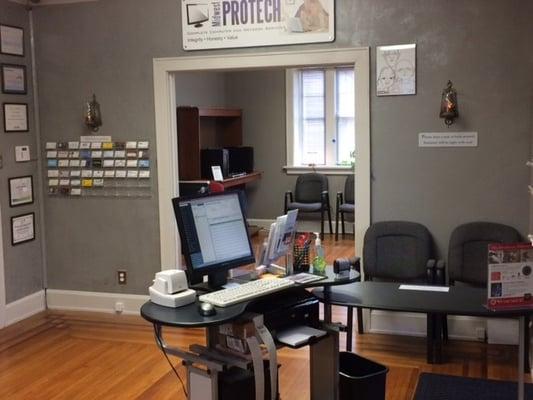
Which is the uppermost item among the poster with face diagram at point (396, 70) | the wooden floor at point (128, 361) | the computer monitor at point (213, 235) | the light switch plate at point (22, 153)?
the poster with face diagram at point (396, 70)

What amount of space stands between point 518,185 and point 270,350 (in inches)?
94.9

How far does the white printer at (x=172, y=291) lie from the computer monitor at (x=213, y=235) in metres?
0.10

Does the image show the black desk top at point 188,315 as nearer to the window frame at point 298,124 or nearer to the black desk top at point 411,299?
the black desk top at point 411,299

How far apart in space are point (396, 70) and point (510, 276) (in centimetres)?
212

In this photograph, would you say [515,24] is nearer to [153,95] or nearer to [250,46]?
[250,46]

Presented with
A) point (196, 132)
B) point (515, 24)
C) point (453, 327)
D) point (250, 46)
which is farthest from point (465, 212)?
point (196, 132)

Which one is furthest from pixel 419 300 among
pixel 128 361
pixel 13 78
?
pixel 13 78

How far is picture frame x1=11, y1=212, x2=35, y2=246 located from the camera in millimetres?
5152

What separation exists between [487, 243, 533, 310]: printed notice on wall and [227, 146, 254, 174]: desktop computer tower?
228 inches

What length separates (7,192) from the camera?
5074 millimetres

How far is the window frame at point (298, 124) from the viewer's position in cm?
870

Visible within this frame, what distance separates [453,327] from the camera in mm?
4598

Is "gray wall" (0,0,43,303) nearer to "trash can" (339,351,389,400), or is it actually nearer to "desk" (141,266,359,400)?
"desk" (141,266,359,400)

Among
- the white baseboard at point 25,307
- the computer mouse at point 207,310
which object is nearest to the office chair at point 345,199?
the white baseboard at point 25,307
